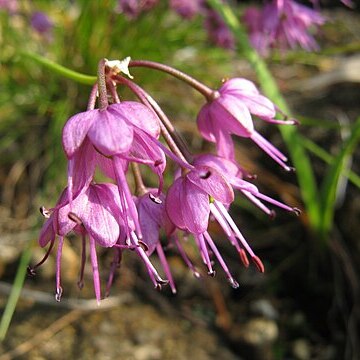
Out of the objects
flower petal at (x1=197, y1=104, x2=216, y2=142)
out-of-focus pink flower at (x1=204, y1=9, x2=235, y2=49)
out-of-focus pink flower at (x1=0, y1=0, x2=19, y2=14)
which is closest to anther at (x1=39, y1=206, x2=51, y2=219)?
flower petal at (x1=197, y1=104, x2=216, y2=142)

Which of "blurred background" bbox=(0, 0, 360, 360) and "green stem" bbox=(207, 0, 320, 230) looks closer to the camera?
"green stem" bbox=(207, 0, 320, 230)

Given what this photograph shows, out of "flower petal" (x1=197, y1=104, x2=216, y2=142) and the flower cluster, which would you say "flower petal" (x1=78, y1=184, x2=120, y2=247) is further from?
the flower cluster

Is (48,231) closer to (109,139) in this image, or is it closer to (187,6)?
(109,139)

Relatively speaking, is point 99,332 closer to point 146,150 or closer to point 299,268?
point 299,268

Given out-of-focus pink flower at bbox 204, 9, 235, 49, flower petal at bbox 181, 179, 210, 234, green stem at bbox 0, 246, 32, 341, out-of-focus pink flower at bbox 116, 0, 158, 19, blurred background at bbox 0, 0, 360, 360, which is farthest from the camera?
out-of-focus pink flower at bbox 204, 9, 235, 49

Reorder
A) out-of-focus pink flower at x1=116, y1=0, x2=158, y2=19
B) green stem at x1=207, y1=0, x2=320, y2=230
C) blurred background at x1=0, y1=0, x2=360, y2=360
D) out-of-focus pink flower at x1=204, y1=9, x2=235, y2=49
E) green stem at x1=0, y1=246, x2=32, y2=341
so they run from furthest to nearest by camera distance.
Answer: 1. out-of-focus pink flower at x1=204, y1=9, x2=235, y2=49
2. out-of-focus pink flower at x1=116, y1=0, x2=158, y2=19
3. blurred background at x1=0, y1=0, x2=360, y2=360
4. green stem at x1=0, y1=246, x2=32, y2=341
5. green stem at x1=207, y1=0, x2=320, y2=230

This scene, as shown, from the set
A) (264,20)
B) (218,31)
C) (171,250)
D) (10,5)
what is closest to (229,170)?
(264,20)
